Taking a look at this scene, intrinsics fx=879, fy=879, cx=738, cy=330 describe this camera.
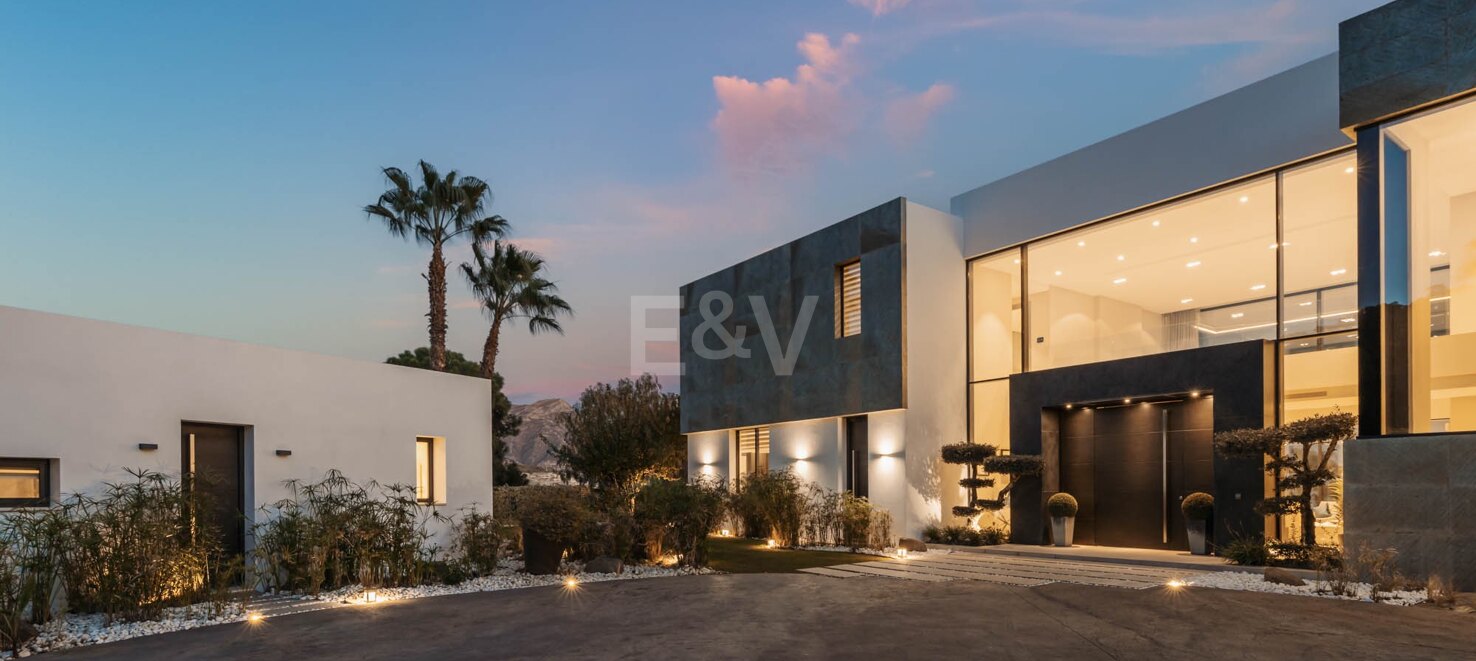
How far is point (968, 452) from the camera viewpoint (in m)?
15.0

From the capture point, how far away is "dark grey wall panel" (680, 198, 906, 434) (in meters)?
15.8

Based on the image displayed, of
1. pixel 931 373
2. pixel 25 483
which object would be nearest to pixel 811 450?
pixel 931 373

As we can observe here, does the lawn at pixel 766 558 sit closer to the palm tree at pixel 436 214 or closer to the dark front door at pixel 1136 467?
the dark front door at pixel 1136 467

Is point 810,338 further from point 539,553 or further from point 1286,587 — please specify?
point 1286,587

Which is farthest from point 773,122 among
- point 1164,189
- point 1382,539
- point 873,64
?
point 1382,539

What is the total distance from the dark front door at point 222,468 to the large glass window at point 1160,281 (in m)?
12.0

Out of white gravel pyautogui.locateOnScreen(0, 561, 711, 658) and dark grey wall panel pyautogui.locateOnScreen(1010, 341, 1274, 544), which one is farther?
dark grey wall panel pyautogui.locateOnScreen(1010, 341, 1274, 544)

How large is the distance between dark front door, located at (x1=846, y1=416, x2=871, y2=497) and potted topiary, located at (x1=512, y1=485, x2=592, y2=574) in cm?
726

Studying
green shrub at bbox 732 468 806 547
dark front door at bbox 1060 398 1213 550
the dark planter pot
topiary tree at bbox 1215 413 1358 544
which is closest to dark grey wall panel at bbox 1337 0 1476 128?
topiary tree at bbox 1215 413 1358 544

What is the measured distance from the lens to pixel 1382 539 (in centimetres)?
873

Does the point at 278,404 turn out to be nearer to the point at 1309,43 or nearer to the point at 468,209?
the point at 468,209

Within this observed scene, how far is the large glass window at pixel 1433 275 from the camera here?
891 cm

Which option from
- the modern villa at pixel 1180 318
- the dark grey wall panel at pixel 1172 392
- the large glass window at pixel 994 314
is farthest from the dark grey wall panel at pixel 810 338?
the dark grey wall panel at pixel 1172 392

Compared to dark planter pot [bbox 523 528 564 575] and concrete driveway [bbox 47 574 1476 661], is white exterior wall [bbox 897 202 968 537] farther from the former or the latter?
dark planter pot [bbox 523 528 564 575]
